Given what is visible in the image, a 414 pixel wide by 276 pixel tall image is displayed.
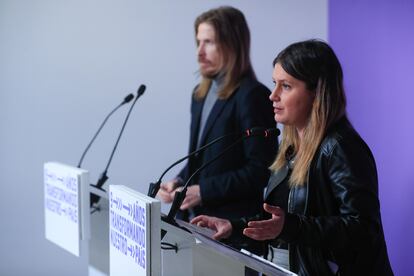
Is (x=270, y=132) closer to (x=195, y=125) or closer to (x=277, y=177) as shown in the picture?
(x=277, y=177)

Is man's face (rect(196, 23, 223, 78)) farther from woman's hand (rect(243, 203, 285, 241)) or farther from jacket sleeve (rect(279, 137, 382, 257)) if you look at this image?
woman's hand (rect(243, 203, 285, 241))

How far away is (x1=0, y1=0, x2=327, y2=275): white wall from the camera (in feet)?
12.4

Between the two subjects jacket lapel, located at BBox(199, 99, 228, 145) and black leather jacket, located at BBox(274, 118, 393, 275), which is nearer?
black leather jacket, located at BBox(274, 118, 393, 275)

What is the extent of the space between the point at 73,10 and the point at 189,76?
769 millimetres

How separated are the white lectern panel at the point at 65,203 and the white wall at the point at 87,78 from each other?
1392 mm

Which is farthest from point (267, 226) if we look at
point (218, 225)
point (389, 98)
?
point (389, 98)

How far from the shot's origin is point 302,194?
185 cm

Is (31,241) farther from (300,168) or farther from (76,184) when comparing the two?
(300,168)

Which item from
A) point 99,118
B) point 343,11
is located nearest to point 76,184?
point 99,118

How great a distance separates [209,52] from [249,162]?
542 mm

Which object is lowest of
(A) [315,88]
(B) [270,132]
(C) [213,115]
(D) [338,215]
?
(D) [338,215]

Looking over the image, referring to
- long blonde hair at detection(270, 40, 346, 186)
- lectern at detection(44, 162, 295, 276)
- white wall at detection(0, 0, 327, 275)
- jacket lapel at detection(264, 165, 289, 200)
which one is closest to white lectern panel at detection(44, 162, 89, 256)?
lectern at detection(44, 162, 295, 276)

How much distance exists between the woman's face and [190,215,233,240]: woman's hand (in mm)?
379

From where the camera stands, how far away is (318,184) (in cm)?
183
